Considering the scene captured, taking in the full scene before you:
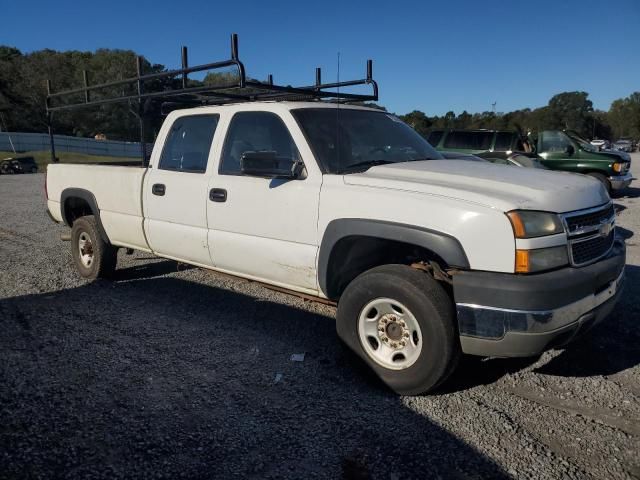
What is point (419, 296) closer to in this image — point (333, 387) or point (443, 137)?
point (333, 387)

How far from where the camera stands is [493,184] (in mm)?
3307

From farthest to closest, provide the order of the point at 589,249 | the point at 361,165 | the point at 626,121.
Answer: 1. the point at 626,121
2. the point at 361,165
3. the point at 589,249

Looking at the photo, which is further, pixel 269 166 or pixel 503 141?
pixel 503 141

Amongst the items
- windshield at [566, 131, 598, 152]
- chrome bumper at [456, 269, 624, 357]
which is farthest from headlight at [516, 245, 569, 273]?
windshield at [566, 131, 598, 152]

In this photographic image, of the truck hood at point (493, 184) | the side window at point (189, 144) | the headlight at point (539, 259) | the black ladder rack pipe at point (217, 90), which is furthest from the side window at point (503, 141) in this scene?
the headlight at point (539, 259)

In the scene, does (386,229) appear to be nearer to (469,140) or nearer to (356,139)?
(356,139)

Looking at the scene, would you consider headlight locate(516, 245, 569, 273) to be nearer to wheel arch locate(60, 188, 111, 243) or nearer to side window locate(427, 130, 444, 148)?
wheel arch locate(60, 188, 111, 243)

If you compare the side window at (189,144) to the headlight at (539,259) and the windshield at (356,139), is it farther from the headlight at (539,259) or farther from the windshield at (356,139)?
the headlight at (539,259)

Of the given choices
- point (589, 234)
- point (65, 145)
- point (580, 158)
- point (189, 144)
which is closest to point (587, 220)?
point (589, 234)

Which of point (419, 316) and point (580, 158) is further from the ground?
point (580, 158)

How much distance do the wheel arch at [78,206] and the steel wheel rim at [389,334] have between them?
11.8ft

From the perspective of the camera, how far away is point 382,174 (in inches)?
145

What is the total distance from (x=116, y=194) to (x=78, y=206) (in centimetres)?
135

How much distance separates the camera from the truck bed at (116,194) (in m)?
5.26
